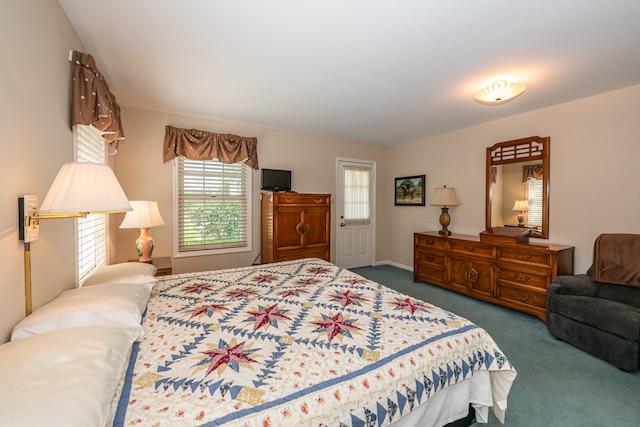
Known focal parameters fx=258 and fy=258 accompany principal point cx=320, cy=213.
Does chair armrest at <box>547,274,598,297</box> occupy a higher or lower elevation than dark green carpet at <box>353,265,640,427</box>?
higher

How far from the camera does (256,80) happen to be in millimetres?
2557

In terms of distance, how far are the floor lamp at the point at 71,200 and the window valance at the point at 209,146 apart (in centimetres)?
238

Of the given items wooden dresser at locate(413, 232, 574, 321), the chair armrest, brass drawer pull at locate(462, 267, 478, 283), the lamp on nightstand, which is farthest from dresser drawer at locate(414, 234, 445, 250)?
the lamp on nightstand

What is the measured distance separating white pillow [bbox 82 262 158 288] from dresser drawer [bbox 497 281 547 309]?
380 cm

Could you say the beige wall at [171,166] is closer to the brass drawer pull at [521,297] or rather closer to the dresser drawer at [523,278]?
the dresser drawer at [523,278]

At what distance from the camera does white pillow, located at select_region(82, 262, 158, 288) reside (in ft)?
5.79

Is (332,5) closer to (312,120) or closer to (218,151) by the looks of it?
(312,120)

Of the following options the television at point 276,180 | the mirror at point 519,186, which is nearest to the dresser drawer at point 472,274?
the mirror at point 519,186

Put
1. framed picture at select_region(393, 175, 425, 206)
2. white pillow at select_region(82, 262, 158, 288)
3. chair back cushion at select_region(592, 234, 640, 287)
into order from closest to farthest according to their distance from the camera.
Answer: white pillow at select_region(82, 262, 158, 288), chair back cushion at select_region(592, 234, 640, 287), framed picture at select_region(393, 175, 425, 206)

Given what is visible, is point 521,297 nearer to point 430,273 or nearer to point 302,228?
point 430,273

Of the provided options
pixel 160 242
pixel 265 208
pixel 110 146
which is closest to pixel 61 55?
pixel 110 146

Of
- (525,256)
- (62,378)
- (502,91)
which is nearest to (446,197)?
(525,256)

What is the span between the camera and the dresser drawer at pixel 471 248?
3.41 m

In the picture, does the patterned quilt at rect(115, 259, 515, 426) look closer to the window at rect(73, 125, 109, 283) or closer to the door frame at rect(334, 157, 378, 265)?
the window at rect(73, 125, 109, 283)
